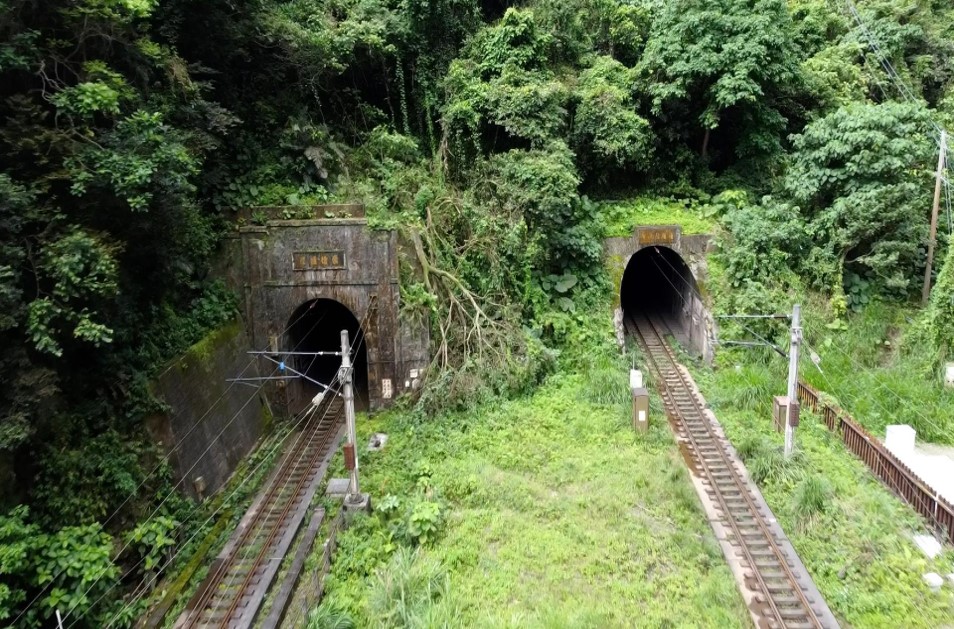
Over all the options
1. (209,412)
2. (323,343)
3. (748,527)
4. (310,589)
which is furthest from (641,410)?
(323,343)

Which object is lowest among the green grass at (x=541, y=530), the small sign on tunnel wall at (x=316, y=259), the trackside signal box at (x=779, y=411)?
the green grass at (x=541, y=530)

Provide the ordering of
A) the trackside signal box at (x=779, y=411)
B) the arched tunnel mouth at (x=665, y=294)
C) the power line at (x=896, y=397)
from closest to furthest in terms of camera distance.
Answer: the power line at (x=896, y=397)
the trackside signal box at (x=779, y=411)
the arched tunnel mouth at (x=665, y=294)

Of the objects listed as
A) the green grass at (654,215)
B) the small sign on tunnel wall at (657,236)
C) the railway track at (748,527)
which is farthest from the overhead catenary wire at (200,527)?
the small sign on tunnel wall at (657,236)

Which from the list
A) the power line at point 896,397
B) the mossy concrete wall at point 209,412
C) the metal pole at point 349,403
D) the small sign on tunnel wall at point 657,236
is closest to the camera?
the metal pole at point 349,403

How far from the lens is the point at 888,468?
39.5 ft

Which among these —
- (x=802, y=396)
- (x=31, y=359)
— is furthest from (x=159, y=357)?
(x=802, y=396)

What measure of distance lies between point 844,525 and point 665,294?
1579cm

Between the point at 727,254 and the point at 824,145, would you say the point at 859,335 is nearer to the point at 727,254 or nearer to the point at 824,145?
the point at 727,254

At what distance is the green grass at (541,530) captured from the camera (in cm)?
927

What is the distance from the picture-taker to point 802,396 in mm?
15891

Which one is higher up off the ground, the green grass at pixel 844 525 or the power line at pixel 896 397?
the power line at pixel 896 397

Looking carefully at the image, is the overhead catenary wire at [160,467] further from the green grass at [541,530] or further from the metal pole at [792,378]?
the metal pole at [792,378]

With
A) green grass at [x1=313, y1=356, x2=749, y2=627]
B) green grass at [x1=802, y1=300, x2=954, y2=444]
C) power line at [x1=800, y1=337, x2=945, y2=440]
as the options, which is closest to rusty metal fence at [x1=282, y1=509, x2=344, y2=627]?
green grass at [x1=313, y1=356, x2=749, y2=627]

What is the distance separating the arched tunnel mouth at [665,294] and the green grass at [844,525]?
19.7ft
